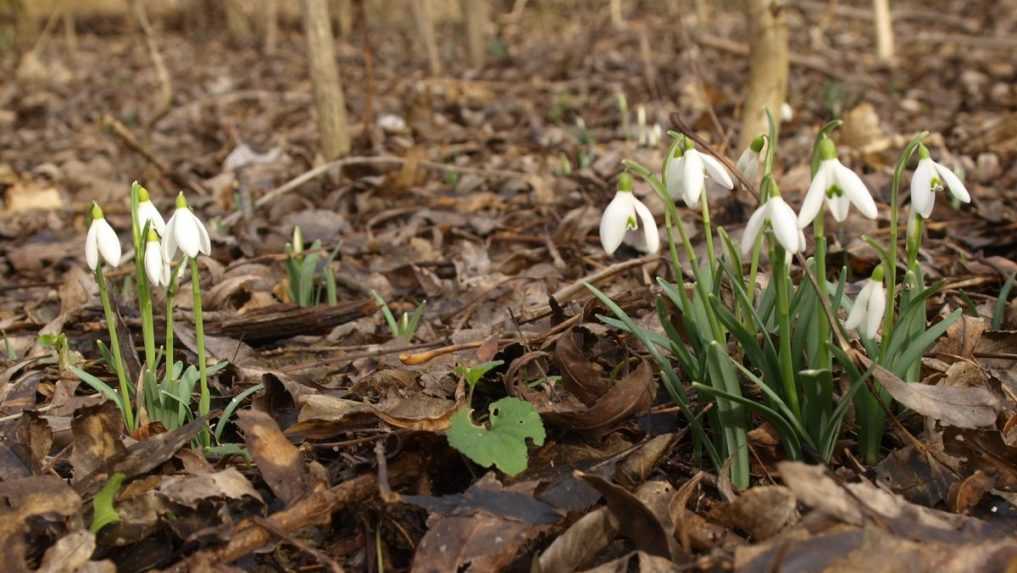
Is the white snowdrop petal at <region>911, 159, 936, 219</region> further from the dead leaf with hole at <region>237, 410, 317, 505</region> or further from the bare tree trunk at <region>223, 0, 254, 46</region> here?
the bare tree trunk at <region>223, 0, 254, 46</region>

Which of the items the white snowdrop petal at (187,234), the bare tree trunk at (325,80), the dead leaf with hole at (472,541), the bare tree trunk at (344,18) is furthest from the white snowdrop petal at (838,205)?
the bare tree trunk at (344,18)

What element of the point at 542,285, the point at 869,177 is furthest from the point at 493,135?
the point at 542,285

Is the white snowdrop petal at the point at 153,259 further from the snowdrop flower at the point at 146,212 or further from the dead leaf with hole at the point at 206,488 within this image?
the dead leaf with hole at the point at 206,488

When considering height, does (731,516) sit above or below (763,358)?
below

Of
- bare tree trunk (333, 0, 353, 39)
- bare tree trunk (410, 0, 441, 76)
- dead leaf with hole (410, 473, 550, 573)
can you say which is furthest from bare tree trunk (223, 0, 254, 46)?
dead leaf with hole (410, 473, 550, 573)

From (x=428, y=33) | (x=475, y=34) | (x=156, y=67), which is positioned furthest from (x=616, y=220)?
(x=475, y=34)

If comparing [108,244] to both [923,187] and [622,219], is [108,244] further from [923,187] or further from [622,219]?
[923,187]

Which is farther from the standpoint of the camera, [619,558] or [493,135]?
[493,135]

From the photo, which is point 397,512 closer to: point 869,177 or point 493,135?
point 869,177
